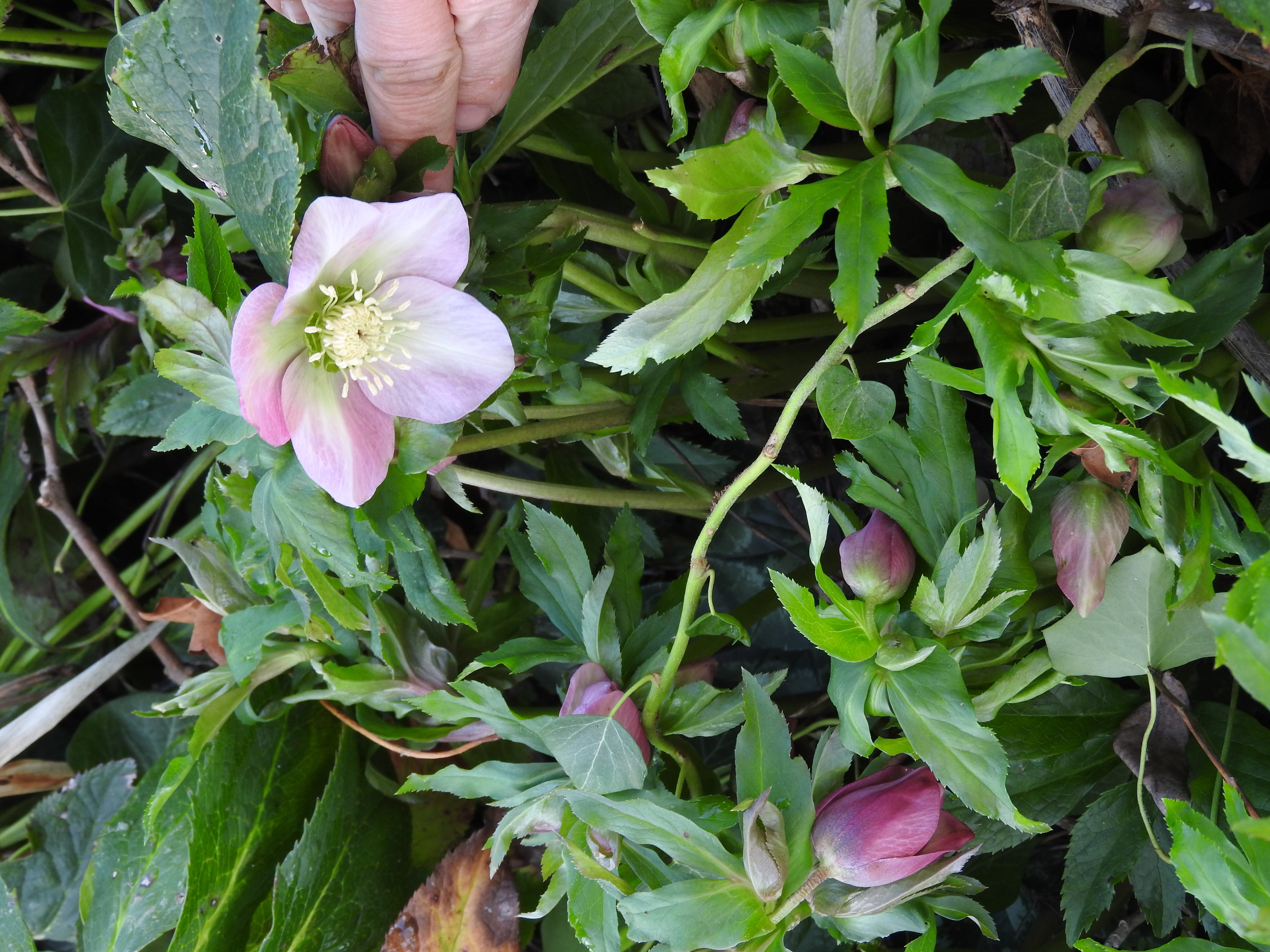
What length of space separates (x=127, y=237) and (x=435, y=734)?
0.50 m

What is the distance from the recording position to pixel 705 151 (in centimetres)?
41

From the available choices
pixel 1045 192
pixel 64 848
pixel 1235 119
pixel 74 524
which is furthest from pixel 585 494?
pixel 64 848

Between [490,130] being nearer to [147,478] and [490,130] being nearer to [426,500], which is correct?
[426,500]

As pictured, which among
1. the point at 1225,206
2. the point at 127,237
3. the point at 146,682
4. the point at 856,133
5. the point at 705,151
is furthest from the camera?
the point at 146,682

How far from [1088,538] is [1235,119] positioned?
30 centimetres

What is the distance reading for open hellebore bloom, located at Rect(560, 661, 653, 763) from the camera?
1.86 feet

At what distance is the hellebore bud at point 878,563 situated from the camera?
51 centimetres

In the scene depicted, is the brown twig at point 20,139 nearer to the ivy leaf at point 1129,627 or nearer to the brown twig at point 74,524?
the brown twig at point 74,524

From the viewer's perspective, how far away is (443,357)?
1.65 ft

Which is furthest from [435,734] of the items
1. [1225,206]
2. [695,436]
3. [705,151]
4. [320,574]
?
[1225,206]

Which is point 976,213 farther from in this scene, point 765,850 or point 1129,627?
point 765,850

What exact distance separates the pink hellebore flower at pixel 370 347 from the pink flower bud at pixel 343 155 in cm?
3

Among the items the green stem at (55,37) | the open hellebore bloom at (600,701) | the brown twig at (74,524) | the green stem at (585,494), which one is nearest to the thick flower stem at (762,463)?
the open hellebore bloom at (600,701)

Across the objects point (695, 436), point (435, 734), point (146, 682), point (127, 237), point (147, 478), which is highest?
point (127, 237)
